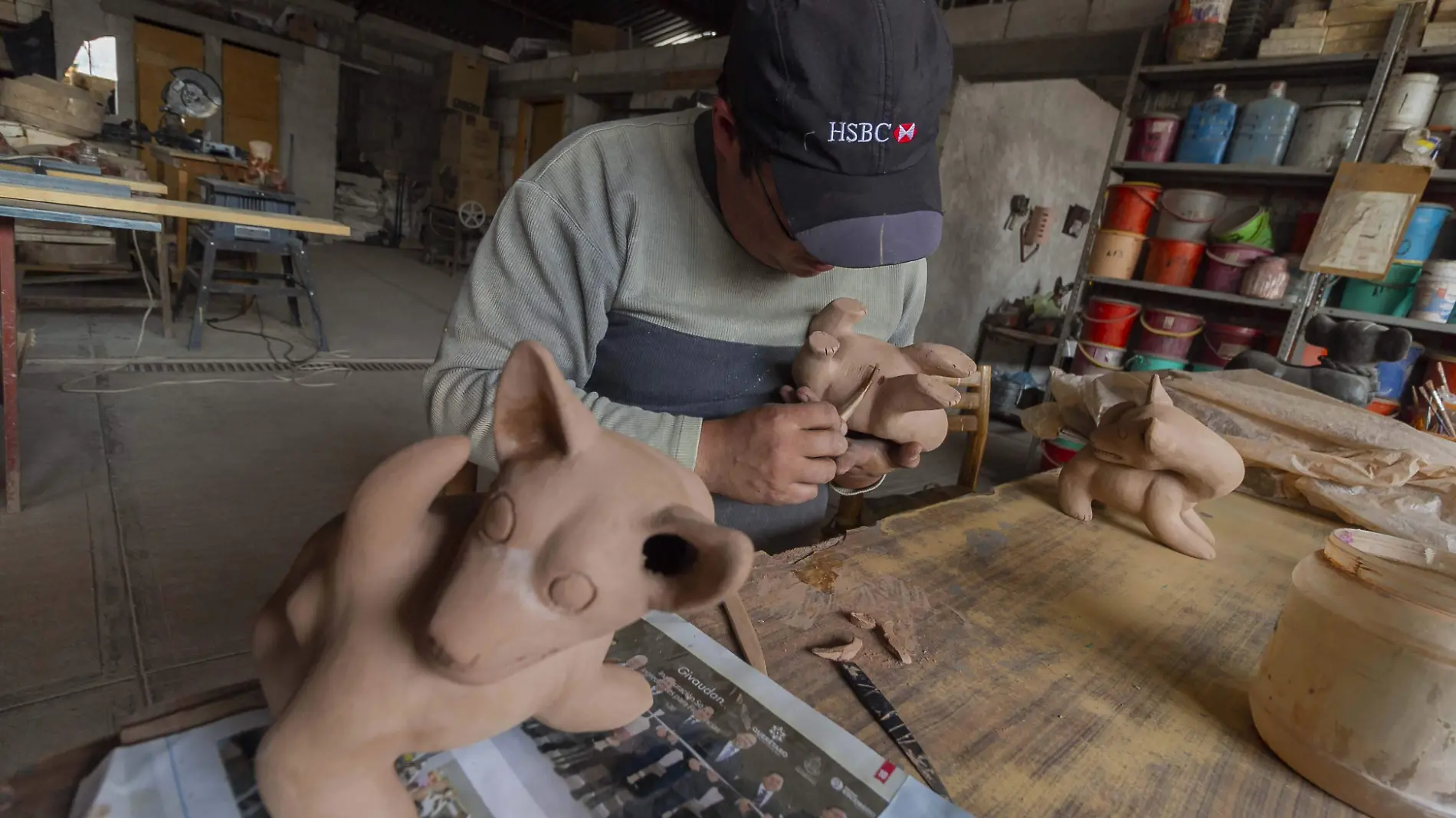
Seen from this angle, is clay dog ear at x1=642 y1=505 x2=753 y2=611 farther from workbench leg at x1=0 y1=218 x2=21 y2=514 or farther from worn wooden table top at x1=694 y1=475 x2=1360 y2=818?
workbench leg at x1=0 y1=218 x2=21 y2=514

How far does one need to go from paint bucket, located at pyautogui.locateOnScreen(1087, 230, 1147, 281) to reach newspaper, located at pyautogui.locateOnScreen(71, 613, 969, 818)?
343 cm

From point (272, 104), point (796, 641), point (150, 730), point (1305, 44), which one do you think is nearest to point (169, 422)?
point (150, 730)

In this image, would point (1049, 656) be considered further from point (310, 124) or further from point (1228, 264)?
point (310, 124)

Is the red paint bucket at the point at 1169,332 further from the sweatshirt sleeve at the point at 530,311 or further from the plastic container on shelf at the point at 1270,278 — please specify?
the sweatshirt sleeve at the point at 530,311

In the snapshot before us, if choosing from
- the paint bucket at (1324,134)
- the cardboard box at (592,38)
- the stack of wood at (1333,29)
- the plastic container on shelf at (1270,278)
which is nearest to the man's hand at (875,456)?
the plastic container on shelf at (1270,278)

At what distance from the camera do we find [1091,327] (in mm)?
3604

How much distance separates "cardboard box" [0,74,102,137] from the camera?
4.02m

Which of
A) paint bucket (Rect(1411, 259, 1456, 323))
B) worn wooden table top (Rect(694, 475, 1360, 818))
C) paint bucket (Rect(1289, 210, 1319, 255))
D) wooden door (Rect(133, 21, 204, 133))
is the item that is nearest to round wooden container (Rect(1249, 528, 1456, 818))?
worn wooden table top (Rect(694, 475, 1360, 818))

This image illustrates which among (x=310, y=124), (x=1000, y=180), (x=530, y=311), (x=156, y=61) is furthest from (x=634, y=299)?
(x=310, y=124)

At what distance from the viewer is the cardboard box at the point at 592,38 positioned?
26.4 feet

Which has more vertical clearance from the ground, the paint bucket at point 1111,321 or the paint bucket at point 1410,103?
the paint bucket at point 1410,103

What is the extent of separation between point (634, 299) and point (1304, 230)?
3256 millimetres

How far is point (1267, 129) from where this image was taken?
3.01m

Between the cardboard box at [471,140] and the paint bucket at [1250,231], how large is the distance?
828 cm
